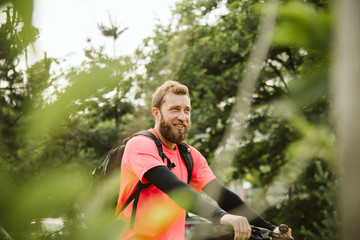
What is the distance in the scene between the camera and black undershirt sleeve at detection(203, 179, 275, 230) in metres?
2.37

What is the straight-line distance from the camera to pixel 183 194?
1.77 metres

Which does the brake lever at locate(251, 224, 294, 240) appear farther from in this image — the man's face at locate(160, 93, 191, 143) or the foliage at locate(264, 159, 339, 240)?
the foliage at locate(264, 159, 339, 240)

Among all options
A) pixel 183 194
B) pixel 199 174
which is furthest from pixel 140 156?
pixel 199 174

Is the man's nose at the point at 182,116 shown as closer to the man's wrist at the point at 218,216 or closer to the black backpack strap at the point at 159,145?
the black backpack strap at the point at 159,145

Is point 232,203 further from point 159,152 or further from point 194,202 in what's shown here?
point 194,202

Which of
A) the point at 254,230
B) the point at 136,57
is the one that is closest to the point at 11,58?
the point at 136,57

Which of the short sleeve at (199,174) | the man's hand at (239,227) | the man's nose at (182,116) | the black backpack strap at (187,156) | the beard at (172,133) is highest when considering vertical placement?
the man's nose at (182,116)

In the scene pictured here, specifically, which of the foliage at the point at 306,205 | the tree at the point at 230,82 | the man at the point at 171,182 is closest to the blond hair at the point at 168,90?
the man at the point at 171,182

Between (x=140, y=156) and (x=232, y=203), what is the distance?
2.53ft

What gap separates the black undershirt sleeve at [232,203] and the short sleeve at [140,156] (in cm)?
58

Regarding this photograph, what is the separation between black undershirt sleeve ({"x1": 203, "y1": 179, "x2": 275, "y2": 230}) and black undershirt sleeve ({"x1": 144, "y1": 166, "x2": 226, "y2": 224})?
0.57 metres

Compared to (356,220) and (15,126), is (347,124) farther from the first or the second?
(15,126)

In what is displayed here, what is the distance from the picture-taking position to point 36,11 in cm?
56

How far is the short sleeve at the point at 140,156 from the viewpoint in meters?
2.00
